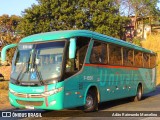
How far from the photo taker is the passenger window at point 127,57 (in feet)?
53.0

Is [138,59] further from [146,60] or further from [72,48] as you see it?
[72,48]

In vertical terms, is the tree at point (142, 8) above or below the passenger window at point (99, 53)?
above

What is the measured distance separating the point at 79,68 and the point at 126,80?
201 inches

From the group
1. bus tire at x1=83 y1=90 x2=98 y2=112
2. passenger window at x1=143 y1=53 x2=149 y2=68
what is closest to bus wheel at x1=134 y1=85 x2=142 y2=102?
passenger window at x1=143 y1=53 x2=149 y2=68

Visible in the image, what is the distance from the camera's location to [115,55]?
15.0m

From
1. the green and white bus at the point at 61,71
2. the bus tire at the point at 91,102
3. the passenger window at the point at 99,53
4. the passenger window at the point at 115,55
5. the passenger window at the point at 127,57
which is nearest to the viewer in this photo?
the green and white bus at the point at 61,71

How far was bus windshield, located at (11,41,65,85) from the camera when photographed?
11.1 meters

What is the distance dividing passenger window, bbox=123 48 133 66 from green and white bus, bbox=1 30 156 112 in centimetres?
177

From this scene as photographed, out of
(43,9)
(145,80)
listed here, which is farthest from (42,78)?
(43,9)

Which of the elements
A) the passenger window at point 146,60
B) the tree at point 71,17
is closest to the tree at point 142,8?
the tree at point 71,17

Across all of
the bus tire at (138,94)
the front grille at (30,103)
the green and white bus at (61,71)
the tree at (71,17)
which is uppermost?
the tree at (71,17)

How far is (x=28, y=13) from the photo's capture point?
4309 centimetres

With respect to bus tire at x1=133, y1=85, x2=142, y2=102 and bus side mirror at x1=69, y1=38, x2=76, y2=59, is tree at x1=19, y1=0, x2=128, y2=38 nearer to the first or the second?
bus tire at x1=133, y1=85, x2=142, y2=102

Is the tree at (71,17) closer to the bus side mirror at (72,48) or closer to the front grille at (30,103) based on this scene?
the front grille at (30,103)
